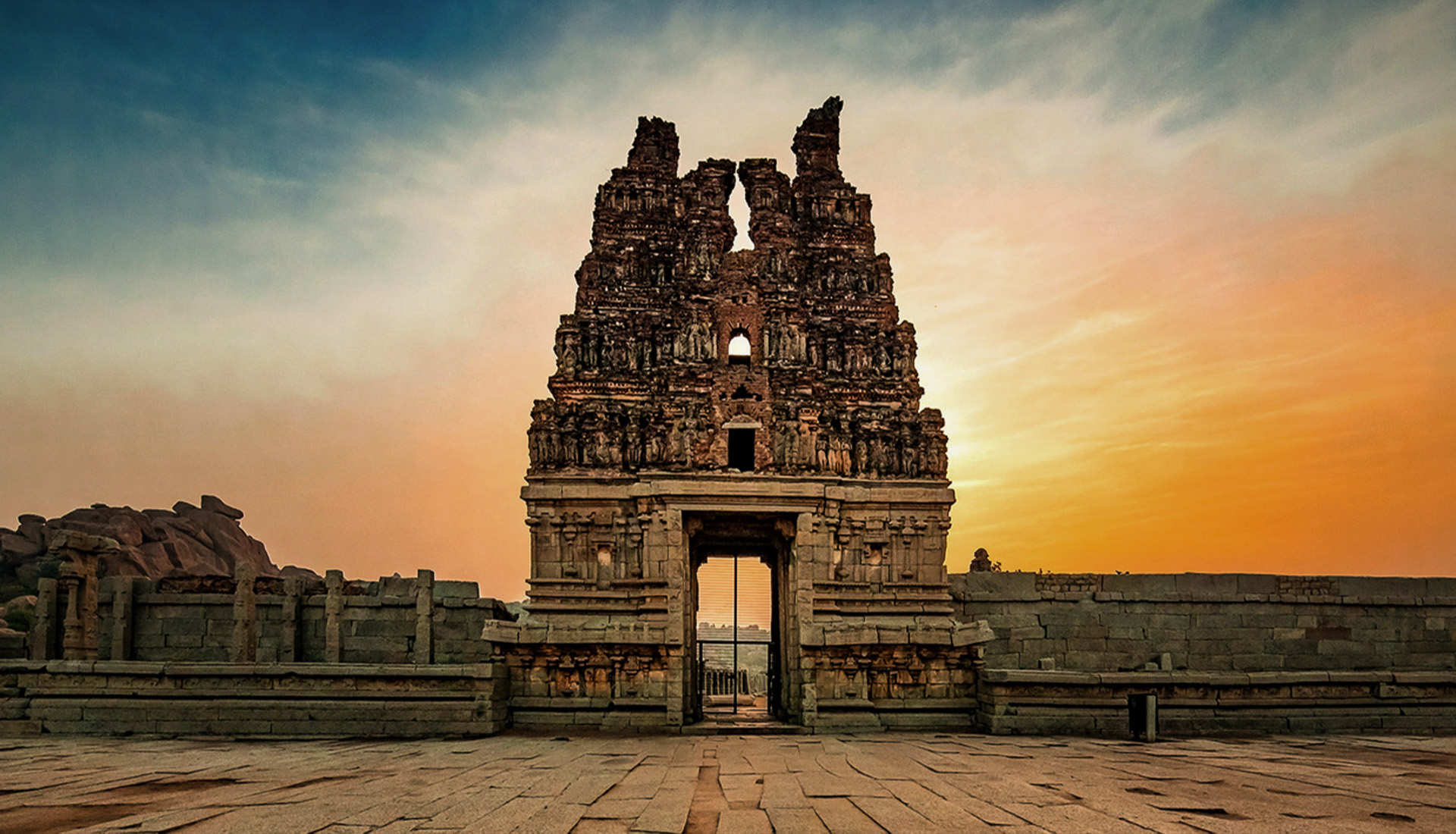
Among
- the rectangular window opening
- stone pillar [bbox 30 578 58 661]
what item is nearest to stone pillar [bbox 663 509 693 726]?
the rectangular window opening

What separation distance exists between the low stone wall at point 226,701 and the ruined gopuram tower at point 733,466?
6.18 ft

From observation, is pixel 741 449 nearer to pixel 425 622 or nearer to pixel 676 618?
pixel 676 618

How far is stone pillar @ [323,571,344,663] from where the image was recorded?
70.7ft

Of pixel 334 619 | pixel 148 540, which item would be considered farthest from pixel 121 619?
pixel 148 540

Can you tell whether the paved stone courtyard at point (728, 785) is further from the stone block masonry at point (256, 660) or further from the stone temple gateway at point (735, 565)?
the stone temple gateway at point (735, 565)

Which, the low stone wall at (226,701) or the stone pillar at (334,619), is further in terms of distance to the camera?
the stone pillar at (334,619)

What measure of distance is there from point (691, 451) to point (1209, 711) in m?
11.3

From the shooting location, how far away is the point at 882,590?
2028 centimetres

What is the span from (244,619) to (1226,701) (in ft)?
68.9

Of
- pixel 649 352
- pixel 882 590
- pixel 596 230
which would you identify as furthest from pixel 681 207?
pixel 882 590

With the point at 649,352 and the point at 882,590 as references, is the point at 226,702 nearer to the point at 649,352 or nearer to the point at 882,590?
the point at 649,352

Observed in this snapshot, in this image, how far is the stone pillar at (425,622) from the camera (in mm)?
21328

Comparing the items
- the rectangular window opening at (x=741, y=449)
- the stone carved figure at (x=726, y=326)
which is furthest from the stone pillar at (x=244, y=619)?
the rectangular window opening at (x=741, y=449)

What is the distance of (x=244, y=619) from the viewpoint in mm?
21547
